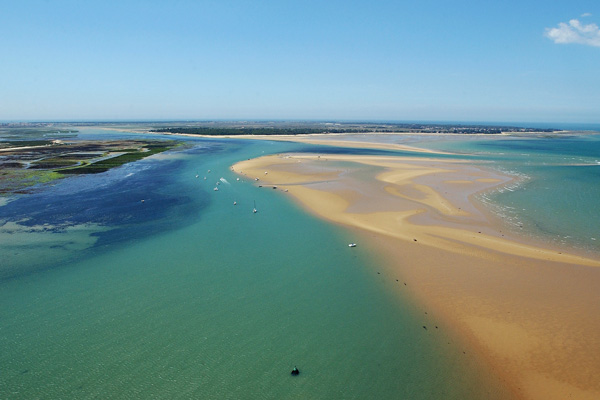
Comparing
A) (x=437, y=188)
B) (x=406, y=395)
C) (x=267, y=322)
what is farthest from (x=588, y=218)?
(x=267, y=322)

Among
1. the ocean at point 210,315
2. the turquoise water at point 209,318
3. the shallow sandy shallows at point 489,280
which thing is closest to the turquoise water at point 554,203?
the ocean at point 210,315

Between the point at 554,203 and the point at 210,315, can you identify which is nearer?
the point at 210,315

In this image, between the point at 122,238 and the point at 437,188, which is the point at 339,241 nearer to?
the point at 122,238

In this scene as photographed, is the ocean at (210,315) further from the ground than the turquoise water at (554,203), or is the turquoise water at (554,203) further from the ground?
the turquoise water at (554,203)

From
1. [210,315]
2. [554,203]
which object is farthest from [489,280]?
[554,203]

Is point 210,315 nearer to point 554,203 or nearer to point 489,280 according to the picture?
point 489,280

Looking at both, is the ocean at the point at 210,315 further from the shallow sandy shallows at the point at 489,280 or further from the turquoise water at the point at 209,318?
the shallow sandy shallows at the point at 489,280
